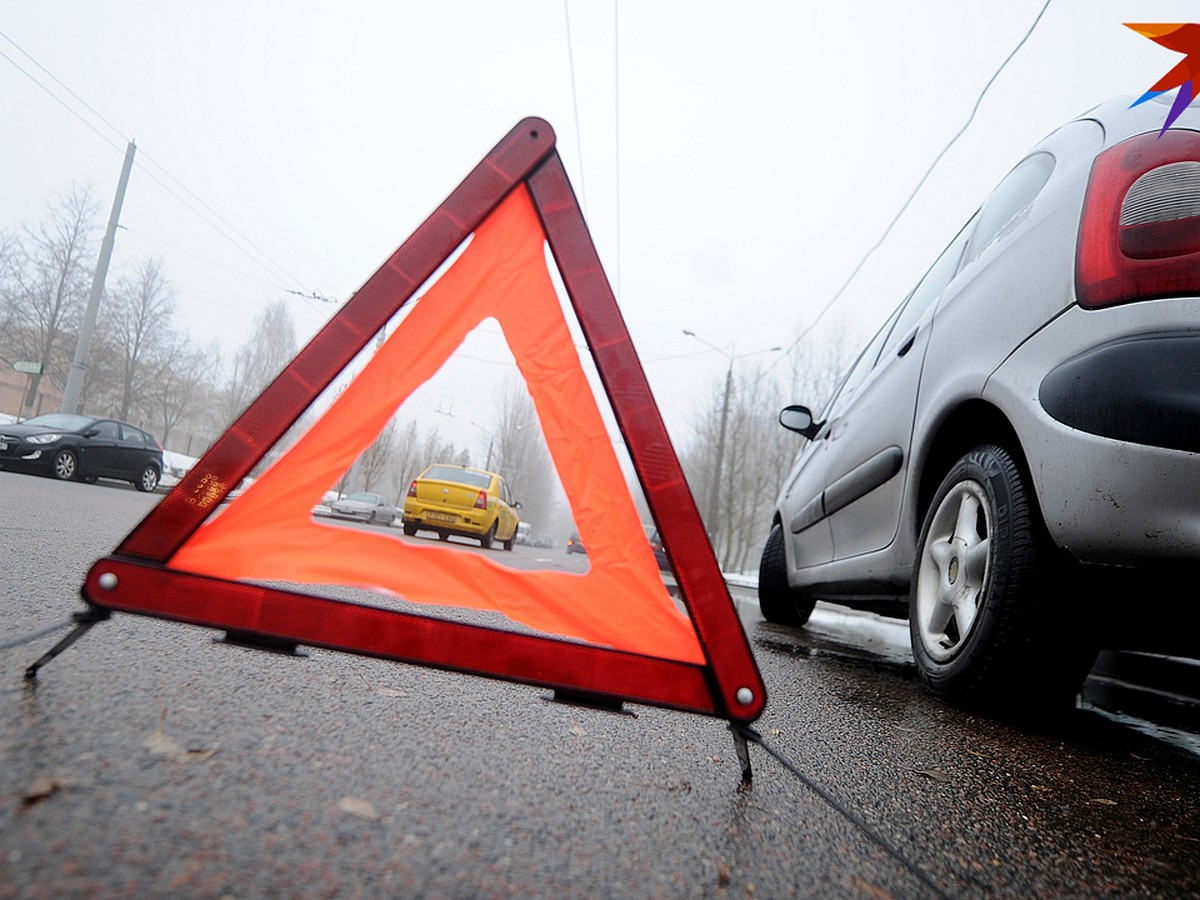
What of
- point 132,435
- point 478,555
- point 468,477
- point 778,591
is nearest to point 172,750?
point 478,555

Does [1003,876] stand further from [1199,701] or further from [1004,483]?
[1199,701]

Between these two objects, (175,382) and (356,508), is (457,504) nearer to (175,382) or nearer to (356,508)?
(356,508)

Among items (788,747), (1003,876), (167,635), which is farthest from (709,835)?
(167,635)

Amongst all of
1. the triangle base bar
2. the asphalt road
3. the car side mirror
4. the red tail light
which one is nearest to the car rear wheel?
the asphalt road

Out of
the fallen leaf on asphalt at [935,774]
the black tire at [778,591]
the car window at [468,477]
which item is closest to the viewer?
the fallen leaf on asphalt at [935,774]

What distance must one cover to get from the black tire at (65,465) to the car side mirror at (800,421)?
12.5 meters

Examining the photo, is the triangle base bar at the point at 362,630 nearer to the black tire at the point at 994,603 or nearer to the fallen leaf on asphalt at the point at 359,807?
the fallen leaf on asphalt at the point at 359,807

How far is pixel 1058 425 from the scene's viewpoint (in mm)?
1711

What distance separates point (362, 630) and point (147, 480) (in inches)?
616

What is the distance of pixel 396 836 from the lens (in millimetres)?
944

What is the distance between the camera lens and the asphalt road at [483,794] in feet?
2.78

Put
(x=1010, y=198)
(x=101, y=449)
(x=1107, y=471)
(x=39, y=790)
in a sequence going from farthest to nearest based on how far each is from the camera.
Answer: (x=101, y=449)
(x=1010, y=198)
(x=1107, y=471)
(x=39, y=790)

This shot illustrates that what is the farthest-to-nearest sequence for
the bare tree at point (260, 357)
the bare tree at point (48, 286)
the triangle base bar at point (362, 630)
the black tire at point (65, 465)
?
the bare tree at point (260, 357) < the bare tree at point (48, 286) < the black tire at point (65, 465) < the triangle base bar at point (362, 630)

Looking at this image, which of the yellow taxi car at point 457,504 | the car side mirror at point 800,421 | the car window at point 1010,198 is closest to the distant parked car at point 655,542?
the yellow taxi car at point 457,504
